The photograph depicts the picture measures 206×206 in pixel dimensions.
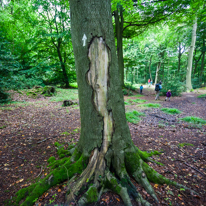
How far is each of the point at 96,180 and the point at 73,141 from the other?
6.47ft

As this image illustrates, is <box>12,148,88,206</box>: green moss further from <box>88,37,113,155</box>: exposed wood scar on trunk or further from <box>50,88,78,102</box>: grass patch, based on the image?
<box>50,88,78,102</box>: grass patch

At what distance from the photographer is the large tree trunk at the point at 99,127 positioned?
67.7 inches

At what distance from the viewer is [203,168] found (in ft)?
8.50

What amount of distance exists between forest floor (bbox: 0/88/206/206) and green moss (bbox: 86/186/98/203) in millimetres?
92

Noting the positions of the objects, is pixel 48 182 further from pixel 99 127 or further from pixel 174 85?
pixel 174 85

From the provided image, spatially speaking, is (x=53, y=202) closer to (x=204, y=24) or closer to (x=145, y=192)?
(x=145, y=192)

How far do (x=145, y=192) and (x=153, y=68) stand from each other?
Answer: 127ft

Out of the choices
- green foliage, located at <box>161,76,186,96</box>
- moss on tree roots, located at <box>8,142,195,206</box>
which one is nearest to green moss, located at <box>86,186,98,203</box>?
moss on tree roots, located at <box>8,142,195,206</box>

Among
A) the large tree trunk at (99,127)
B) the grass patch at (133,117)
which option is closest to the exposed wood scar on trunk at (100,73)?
the large tree trunk at (99,127)

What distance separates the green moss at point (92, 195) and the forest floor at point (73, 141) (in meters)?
0.09

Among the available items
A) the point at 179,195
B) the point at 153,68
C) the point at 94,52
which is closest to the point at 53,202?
the point at 179,195

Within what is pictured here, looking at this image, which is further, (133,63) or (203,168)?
(133,63)

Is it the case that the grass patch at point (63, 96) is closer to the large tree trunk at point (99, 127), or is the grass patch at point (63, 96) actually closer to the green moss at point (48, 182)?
the green moss at point (48, 182)

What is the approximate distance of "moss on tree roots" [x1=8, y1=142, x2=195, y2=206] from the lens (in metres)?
1.78
